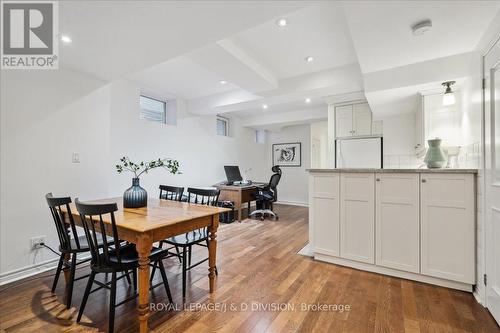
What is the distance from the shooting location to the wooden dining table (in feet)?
5.02

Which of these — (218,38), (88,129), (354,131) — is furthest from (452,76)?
(88,129)

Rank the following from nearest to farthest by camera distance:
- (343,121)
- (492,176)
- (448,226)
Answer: (492,176), (448,226), (343,121)

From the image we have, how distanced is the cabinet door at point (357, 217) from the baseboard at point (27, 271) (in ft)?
10.7

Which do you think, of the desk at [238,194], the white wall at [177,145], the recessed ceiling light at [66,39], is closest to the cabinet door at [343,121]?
the desk at [238,194]

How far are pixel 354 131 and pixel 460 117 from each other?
5.44ft

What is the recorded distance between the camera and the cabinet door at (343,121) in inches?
167

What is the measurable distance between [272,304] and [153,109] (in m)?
3.99

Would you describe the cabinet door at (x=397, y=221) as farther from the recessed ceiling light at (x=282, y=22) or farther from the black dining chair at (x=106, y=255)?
the black dining chair at (x=106, y=255)

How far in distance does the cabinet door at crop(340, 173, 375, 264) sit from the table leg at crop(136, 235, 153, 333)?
6.81 feet

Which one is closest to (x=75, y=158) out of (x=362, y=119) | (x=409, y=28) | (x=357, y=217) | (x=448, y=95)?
(x=357, y=217)

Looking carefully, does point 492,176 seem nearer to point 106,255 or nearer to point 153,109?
point 106,255

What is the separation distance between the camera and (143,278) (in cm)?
156

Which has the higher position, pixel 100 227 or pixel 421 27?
pixel 421 27

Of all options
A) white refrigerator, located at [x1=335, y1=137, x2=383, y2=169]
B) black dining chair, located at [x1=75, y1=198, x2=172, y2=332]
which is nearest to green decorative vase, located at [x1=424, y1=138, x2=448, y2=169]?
white refrigerator, located at [x1=335, y1=137, x2=383, y2=169]
